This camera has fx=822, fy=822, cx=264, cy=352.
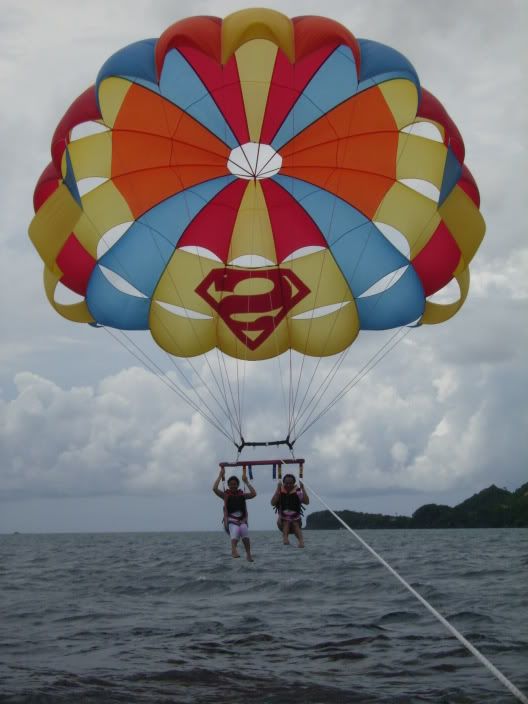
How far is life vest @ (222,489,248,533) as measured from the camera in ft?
38.1

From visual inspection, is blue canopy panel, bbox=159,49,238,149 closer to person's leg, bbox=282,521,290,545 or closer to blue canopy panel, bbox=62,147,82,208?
blue canopy panel, bbox=62,147,82,208

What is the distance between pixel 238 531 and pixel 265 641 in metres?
1.52

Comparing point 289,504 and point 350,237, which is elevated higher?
point 350,237

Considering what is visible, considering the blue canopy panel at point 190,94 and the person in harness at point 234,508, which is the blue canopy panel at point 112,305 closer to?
the blue canopy panel at point 190,94

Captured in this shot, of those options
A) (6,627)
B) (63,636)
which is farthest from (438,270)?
(6,627)

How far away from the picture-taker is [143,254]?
1263cm

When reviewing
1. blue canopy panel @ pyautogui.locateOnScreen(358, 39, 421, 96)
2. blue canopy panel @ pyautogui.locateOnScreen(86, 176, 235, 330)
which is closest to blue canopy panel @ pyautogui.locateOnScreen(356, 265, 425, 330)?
blue canopy panel @ pyautogui.locateOnScreen(86, 176, 235, 330)

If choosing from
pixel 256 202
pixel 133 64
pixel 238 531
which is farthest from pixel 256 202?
pixel 238 531

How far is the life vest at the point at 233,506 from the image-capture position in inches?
457

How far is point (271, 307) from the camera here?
1315 cm

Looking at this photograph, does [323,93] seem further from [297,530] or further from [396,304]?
[297,530]

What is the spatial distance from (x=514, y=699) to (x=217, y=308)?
7.19m

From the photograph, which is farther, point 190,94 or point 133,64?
point 190,94

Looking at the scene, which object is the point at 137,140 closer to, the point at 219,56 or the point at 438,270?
the point at 219,56
